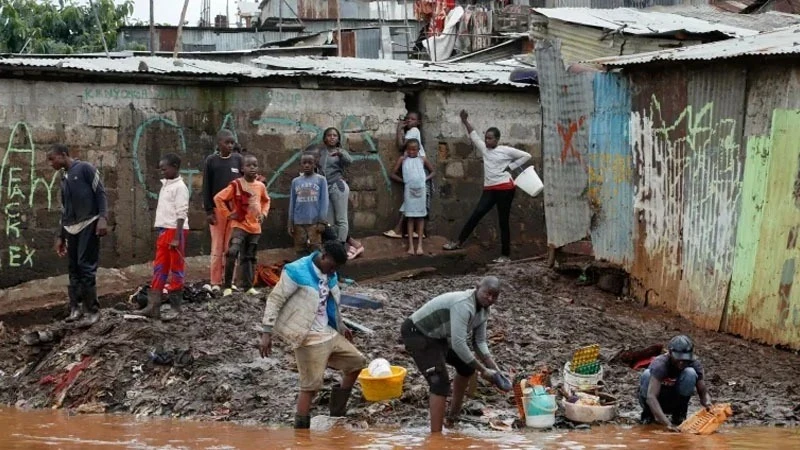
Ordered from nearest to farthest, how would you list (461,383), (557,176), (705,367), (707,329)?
1. (461,383)
2. (705,367)
3. (707,329)
4. (557,176)

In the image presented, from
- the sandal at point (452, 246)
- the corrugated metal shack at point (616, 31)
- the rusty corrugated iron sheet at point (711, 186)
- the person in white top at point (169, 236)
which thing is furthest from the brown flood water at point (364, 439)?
the corrugated metal shack at point (616, 31)

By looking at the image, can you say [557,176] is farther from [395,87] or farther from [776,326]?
[776,326]

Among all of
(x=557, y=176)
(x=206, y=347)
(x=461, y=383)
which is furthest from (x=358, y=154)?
(x=461, y=383)

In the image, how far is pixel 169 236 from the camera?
12.4 m

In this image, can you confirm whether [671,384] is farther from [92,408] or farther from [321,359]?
[92,408]

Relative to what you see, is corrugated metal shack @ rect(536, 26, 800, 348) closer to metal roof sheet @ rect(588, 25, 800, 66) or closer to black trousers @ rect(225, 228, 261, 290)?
metal roof sheet @ rect(588, 25, 800, 66)

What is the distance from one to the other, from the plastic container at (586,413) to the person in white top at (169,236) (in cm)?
423

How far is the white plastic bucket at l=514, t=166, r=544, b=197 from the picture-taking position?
16203mm

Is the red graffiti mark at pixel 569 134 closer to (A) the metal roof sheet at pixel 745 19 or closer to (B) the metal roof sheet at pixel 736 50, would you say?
(B) the metal roof sheet at pixel 736 50

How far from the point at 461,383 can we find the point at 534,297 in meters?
4.69

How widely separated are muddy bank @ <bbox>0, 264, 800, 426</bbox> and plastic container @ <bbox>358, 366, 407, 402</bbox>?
10cm

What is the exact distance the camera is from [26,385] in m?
11.9

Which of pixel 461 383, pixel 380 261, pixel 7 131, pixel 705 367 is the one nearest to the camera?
pixel 461 383

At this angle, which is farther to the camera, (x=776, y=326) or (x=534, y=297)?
(x=534, y=297)
